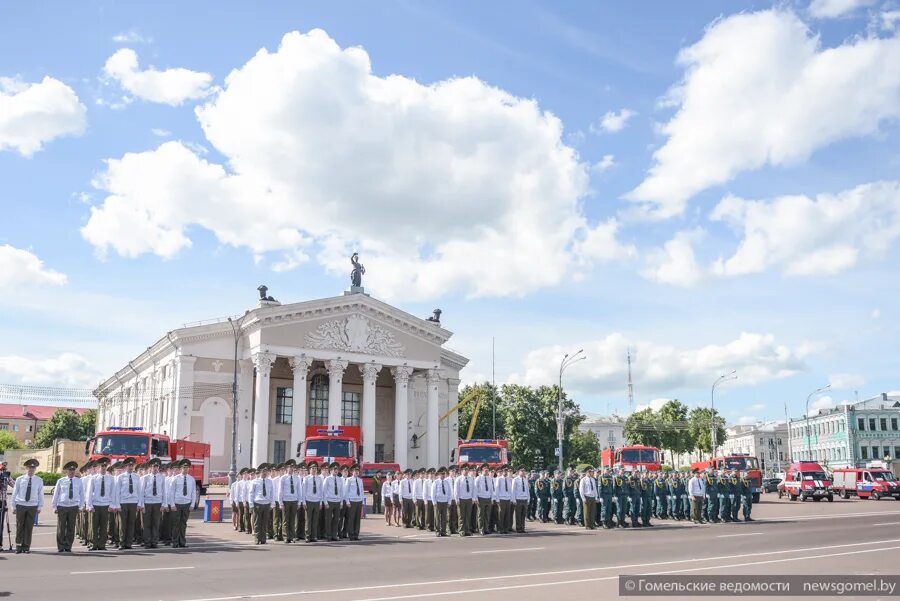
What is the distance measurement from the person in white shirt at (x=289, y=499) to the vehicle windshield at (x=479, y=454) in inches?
648

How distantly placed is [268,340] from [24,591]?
3901 centimetres

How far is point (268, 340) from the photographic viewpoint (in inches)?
1956

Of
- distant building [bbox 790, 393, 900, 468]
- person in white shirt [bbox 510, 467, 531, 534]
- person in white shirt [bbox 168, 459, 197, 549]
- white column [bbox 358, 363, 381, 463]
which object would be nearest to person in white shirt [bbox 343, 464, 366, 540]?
person in white shirt [bbox 168, 459, 197, 549]

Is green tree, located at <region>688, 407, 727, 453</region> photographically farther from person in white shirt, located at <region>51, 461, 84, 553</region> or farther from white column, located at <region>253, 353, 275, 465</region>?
person in white shirt, located at <region>51, 461, 84, 553</region>

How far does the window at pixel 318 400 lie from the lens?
54219mm

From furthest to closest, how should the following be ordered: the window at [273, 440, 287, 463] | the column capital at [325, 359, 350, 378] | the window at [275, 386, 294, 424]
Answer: the window at [275, 386, 294, 424] → the window at [273, 440, 287, 463] → the column capital at [325, 359, 350, 378]

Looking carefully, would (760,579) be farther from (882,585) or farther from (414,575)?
(414,575)

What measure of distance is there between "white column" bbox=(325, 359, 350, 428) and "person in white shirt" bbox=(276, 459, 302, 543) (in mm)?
31987

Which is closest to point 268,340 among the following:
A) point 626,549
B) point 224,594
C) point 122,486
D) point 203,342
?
point 203,342

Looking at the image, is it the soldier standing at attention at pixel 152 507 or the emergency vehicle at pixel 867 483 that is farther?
the emergency vehicle at pixel 867 483

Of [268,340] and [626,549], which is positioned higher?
[268,340]

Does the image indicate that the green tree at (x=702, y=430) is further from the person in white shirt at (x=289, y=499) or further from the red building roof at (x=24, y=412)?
the red building roof at (x=24, y=412)

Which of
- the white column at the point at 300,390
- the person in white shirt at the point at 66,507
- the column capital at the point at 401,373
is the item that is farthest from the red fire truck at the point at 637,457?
the person in white shirt at the point at 66,507

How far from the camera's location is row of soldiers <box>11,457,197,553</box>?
16688mm
